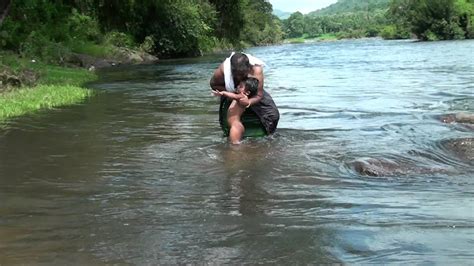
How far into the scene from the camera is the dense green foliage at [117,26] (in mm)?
24734

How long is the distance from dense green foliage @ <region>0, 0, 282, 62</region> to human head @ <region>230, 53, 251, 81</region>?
15721 mm

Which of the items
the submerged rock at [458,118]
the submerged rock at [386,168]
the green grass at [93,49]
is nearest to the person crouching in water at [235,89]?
the submerged rock at [386,168]

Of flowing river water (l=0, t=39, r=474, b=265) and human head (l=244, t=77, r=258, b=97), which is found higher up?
human head (l=244, t=77, r=258, b=97)

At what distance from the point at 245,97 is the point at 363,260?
13.3ft

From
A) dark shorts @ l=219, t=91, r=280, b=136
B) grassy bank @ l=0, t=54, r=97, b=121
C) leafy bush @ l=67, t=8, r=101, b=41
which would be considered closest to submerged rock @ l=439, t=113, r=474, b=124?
dark shorts @ l=219, t=91, r=280, b=136

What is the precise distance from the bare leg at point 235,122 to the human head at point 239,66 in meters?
0.36

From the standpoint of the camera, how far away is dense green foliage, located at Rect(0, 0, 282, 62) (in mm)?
24734

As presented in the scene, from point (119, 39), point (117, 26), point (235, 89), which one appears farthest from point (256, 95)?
point (119, 39)

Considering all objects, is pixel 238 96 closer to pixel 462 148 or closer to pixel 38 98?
pixel 462 148

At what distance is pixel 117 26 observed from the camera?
A: 26188mm

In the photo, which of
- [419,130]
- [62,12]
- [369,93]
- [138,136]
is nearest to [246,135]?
[138,136]

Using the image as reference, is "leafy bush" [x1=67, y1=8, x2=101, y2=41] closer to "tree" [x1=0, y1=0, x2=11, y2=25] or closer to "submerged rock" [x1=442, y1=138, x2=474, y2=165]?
"tree" [x1=0, y1=0, x2=11, y2=25]

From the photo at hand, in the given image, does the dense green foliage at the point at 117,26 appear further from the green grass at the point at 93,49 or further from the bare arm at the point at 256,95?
the bare arm at the point at 256,95

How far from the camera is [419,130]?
868cm
